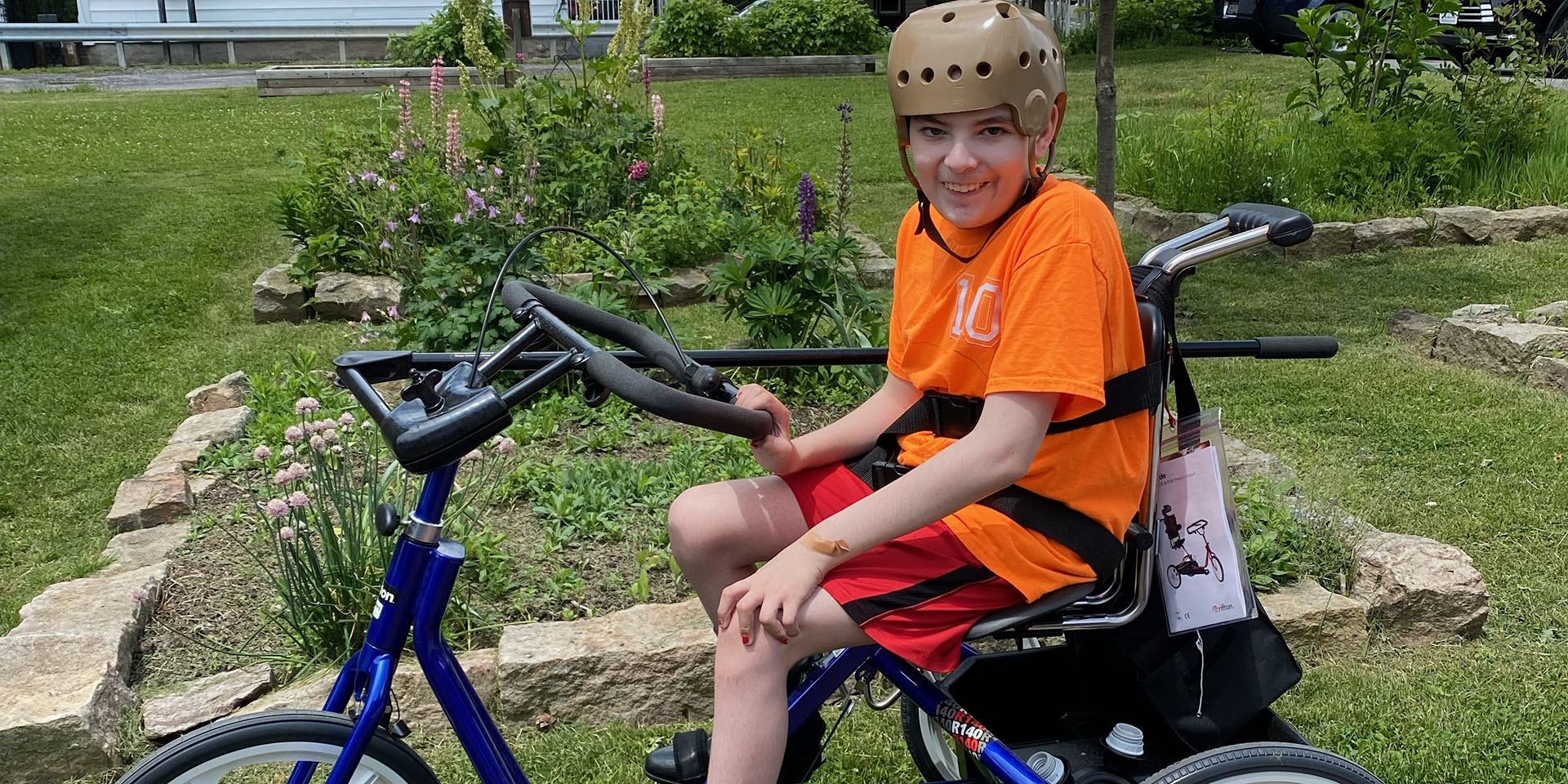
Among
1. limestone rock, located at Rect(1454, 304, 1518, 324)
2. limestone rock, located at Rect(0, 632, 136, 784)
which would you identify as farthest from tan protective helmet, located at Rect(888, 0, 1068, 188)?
limestone rock, located at Rect(1454, 304, 1518, 324)

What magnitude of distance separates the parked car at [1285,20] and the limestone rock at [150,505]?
31.3 feet

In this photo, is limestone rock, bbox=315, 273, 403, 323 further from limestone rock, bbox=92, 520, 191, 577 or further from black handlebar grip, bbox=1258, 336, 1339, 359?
black handlebar grip, bbox=1258, 336, 1339, 359

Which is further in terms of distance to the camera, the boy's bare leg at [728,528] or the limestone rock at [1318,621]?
the limestone rock at [1318,621]

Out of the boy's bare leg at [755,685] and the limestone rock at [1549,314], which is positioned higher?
the boy's bare leg at [755,685]

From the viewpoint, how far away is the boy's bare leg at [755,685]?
169cm

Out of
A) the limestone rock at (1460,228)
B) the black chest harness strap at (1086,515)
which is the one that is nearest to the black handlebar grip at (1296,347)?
the black chest harness strap at (1086,515)

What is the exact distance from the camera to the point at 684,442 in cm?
376

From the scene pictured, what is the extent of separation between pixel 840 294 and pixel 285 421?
1.88m

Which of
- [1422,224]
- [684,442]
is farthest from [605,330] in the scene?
[1422,224]

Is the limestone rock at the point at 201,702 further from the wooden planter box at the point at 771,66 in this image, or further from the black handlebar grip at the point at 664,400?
the wooden planter box at the point at 771,66

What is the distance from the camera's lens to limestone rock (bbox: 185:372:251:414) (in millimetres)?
4492

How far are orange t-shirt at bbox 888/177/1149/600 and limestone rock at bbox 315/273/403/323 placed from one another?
169 inches

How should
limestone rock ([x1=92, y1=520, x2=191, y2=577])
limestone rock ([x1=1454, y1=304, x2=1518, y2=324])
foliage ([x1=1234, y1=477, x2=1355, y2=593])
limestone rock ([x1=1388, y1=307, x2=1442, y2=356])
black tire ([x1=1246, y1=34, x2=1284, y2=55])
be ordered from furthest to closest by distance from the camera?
black tire ([x1=1246, y1=34, x2=1284, y2=55]) < limestone rock ([x1=1388, y1=307, x2=1442, y2=356]) < limestone rock ([x1=1454, y1=304, x2=1518, y2=324]) < limestone rock ([x1=92, y1=520, x2=191, y2=577]) < foliage ([x1=1234, y1=477, x2=1355, y2=593])

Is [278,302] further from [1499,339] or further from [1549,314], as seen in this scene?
[1549,314]
